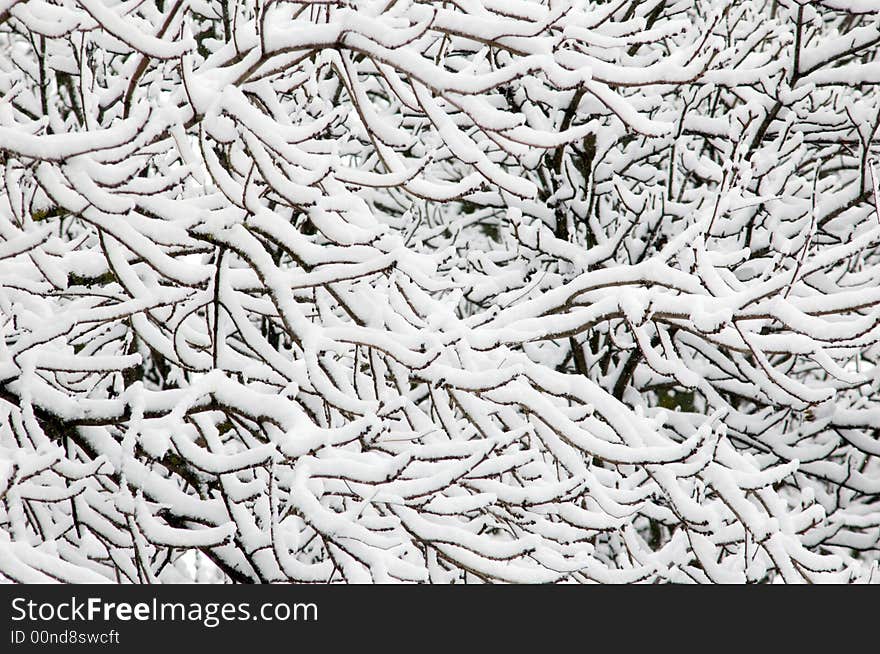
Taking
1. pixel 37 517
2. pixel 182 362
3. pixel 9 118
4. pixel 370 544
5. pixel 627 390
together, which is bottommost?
pixel 370 544

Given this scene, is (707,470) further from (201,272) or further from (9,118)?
(9,118)

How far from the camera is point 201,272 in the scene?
2.57m

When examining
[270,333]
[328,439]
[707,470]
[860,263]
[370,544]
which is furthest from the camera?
[860,263]

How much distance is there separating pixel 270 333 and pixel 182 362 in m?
1.56

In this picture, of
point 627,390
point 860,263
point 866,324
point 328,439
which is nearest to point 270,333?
point 627,390

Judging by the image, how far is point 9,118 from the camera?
→ 2.39 m
